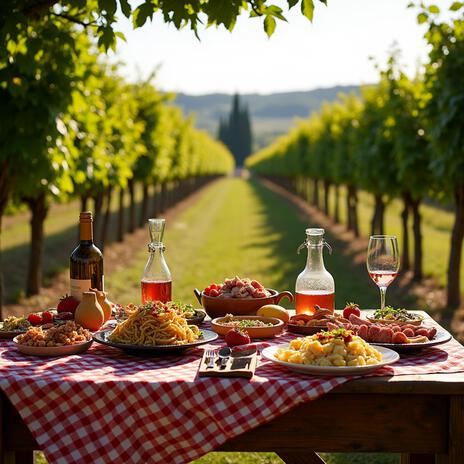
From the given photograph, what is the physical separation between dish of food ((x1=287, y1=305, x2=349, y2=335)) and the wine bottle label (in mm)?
1050

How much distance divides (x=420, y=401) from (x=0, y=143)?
643 centimetres

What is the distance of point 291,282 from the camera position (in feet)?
48.8

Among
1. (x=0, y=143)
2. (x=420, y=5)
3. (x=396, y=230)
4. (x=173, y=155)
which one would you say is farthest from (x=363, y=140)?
(x=173, y=155)

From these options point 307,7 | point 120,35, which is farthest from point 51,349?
point 120,35

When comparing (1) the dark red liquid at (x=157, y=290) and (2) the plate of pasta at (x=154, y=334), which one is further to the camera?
(1) the dark red liquid at (x=157, y=290)

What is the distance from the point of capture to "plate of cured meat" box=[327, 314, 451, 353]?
11.1 ft

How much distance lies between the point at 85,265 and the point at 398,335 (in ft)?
5.25

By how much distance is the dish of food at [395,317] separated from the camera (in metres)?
3.70

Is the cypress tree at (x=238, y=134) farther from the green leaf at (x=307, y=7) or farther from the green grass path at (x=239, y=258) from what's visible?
the green leaf at (x=307, y=7)

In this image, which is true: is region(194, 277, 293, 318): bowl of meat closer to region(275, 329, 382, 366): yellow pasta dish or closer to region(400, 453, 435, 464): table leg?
region(275, 329, 382, 366): yellow pasta dish

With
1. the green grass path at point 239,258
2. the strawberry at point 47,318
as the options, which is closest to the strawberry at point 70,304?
the strawberry at point 47,318

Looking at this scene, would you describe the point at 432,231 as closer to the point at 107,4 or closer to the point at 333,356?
the point at 107,4

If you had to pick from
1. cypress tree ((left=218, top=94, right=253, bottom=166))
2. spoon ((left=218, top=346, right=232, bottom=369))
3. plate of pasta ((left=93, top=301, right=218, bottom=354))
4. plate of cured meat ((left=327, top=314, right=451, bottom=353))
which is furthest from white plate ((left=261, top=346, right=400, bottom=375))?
cypress tree ((left=218, top=94, right=253, bottom=166))

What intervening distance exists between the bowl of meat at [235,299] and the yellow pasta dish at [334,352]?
87 centimetres
